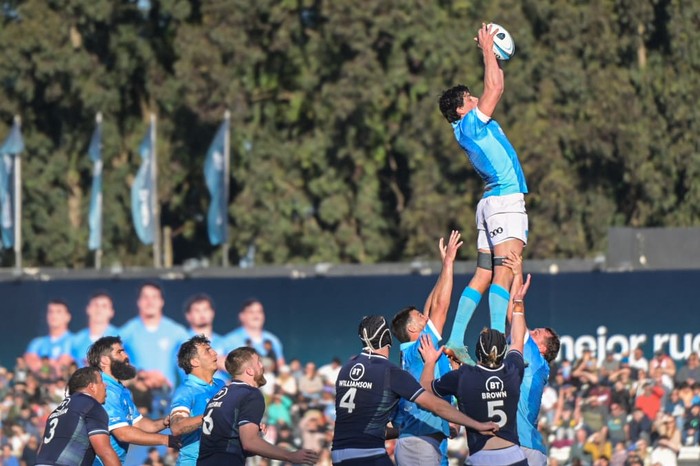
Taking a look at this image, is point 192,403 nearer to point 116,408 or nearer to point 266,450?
point 116,408

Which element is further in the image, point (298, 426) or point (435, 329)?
point (298, 426)

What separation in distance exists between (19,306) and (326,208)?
60.8ft

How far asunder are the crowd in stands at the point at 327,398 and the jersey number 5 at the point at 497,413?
292 inches

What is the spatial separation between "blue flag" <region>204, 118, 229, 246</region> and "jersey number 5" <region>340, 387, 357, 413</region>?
76.9 ft

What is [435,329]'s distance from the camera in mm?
11836

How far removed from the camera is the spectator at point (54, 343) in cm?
2066

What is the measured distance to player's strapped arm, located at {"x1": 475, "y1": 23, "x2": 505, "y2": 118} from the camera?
11.6 m

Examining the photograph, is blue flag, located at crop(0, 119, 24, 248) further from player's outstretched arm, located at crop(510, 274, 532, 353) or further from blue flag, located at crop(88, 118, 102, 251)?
player's outstretched arm, located at crop(510, 274, 532, 353)

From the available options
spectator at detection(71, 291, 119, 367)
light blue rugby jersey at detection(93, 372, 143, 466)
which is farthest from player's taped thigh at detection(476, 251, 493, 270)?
spectator at detection(71, 291, 119, 367)

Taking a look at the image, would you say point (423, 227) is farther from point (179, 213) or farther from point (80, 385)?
point (80, 385)

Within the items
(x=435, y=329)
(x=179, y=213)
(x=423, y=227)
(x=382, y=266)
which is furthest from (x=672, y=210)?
(x=435, y=329)

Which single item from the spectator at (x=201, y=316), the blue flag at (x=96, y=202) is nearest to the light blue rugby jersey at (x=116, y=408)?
the spectator at (x=201, y=316)

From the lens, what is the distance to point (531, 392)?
12.0 m

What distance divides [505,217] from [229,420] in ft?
8.77
